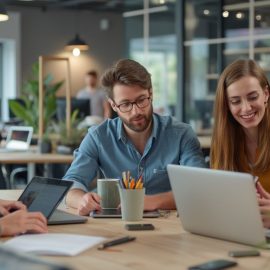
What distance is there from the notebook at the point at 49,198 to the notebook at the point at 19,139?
3.58 meters

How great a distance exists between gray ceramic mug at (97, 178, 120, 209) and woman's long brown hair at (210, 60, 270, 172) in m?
0.44

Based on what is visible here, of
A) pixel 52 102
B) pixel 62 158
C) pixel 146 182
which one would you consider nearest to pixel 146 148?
pixel 146 182

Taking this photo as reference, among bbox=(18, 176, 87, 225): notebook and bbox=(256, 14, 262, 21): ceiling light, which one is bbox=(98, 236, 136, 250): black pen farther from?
bbox=(256, 14, 262, 21): ceiling light

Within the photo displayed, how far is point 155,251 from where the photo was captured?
5.81 ft

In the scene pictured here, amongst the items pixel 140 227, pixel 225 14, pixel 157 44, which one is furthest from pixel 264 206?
pixel 157 44

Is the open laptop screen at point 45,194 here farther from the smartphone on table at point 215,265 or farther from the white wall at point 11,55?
the white wall at point 11,55

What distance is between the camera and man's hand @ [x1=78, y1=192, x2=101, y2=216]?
7.77 feet

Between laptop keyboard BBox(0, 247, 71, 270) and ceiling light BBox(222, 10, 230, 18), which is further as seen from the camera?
ceiling light BBox(222, 10, 230, 18)

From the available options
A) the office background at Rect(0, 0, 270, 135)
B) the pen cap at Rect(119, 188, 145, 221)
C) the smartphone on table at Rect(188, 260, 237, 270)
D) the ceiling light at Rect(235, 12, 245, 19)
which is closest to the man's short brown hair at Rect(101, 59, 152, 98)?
the pen cap at Rect(119, 188, 145, 221)

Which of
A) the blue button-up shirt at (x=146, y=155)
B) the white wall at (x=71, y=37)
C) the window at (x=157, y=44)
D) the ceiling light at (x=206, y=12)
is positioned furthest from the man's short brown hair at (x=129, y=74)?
the white wall at (x=71, y=37)

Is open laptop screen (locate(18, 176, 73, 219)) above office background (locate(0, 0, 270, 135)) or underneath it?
underneath

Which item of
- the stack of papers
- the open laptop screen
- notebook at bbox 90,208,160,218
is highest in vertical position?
the open laptop screen

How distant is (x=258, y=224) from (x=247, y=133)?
0.96 meters

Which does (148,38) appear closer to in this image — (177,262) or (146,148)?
(146,148)
